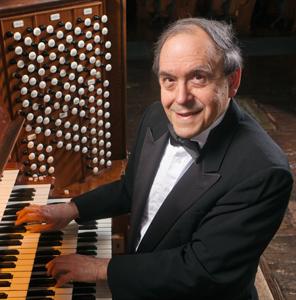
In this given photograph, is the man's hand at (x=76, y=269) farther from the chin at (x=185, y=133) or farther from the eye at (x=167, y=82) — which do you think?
the eye at (x=167, y=82)

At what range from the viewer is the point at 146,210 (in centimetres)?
199

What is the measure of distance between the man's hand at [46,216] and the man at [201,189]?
18 millimetres

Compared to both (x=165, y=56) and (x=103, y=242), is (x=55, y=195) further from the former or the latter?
(x=165, y=56)

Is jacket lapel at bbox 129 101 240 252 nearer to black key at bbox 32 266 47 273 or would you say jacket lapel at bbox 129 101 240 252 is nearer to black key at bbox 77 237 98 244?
black key at bbox 77 237 98 244

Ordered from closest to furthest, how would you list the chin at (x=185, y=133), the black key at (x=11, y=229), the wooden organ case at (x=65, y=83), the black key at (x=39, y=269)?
the chin at (x=185, y=133), the black key at (x=39, y=269), the black key at (x=11, y=229), the wooden organ case at (x=65, y=83)

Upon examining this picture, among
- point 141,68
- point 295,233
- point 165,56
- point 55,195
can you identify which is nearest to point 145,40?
point 141,68

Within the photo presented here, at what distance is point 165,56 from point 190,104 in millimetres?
191

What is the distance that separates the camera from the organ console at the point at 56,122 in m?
1.85

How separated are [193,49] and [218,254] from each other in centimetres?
73

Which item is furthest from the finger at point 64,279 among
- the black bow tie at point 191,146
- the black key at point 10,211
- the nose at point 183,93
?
the nose at point 183,93

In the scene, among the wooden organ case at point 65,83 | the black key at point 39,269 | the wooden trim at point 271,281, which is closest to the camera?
the black key at point 39,269

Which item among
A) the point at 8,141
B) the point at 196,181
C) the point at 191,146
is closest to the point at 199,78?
the point at 191,146

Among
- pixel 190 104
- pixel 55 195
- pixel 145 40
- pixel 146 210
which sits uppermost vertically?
pixel 190 104

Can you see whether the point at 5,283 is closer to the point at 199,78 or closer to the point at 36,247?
the point at 36,247
